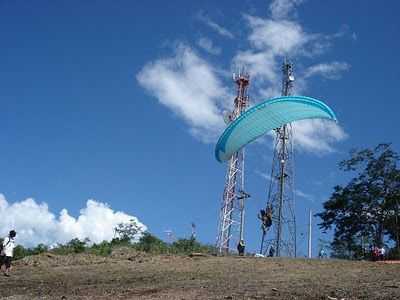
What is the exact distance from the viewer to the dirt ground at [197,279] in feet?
47.6

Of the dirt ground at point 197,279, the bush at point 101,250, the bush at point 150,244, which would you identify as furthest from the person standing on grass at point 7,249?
the bush at point 150,244

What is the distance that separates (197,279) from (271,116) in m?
11.9

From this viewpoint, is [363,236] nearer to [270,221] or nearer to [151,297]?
[270,221]

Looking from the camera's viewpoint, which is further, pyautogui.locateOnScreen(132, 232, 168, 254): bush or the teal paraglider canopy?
pyautogui.locateOnScreen(132, 232, 168, 254): bush

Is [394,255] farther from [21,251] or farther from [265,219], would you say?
[21,251]

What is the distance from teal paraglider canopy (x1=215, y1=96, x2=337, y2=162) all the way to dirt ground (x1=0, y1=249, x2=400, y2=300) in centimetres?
680

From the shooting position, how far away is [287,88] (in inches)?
1330

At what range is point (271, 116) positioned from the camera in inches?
1102

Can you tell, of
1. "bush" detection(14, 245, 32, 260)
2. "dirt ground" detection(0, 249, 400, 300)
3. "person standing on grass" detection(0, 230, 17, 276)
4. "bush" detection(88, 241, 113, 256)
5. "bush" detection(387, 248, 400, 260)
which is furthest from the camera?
"bush" detection(14, 245, 32, 260)

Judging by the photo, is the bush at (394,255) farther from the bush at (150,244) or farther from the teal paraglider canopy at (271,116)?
the bush at (150,244)

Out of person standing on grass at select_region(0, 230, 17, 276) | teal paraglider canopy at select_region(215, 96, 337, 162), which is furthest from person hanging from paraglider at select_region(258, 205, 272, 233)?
person standing on grass at select_region(0, 230, 17, 276)

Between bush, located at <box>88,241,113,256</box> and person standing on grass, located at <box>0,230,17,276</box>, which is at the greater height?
bush, located at <box>88,241,113,256</box>

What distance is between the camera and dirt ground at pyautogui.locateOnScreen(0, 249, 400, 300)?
14503 mm

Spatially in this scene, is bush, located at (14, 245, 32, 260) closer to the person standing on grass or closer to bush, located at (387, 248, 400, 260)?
the person standing on grass
